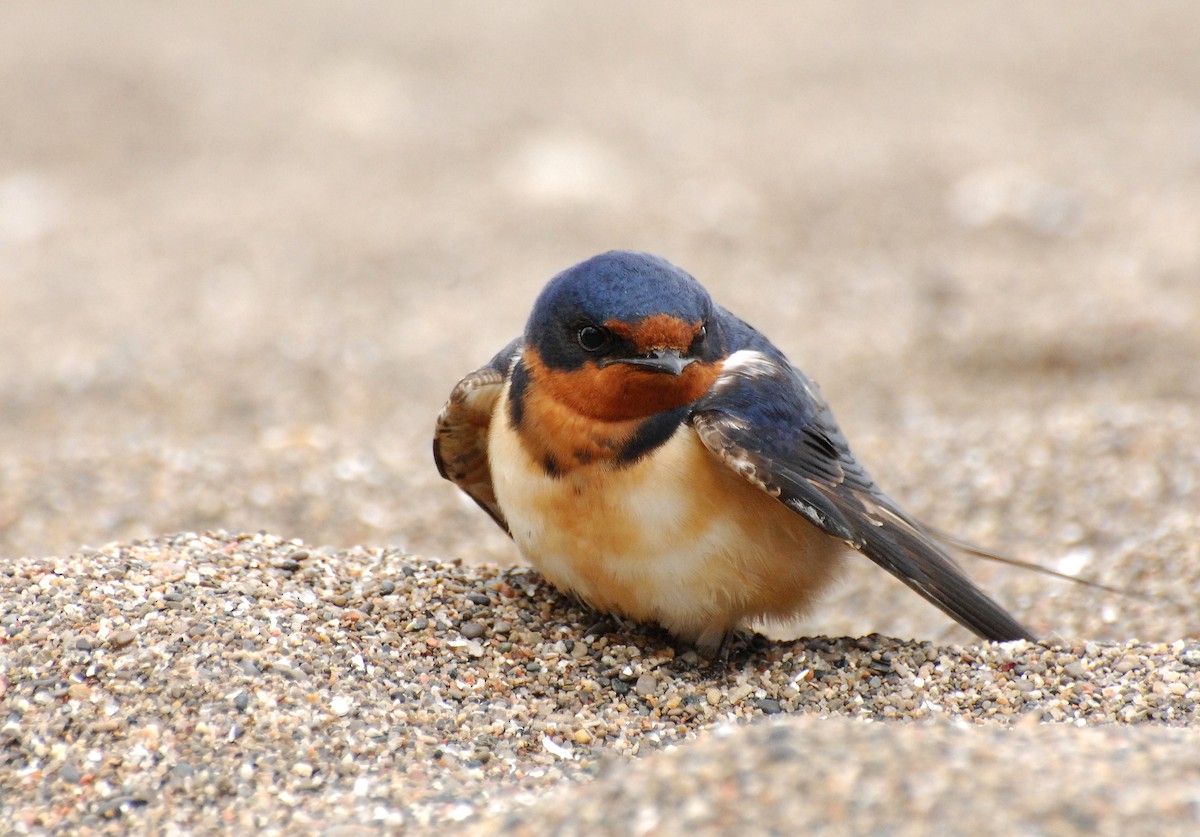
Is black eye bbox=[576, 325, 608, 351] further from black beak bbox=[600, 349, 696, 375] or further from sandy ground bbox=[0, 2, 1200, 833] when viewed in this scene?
sandy ground bbox=[0, 2, 1200, 833]

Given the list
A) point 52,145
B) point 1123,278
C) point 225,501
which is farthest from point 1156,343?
point 52,145

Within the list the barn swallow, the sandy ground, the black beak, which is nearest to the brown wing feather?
the barn swallow

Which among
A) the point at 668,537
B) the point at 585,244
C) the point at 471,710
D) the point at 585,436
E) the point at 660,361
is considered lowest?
the point at 471,710

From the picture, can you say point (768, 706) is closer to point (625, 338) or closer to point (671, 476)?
point (671, 476)

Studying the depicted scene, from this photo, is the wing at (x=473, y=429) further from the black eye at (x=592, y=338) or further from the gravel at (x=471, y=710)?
the black eye at (x=592, y=338)

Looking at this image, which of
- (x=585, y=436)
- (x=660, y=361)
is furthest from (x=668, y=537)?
(x=660, y=361)

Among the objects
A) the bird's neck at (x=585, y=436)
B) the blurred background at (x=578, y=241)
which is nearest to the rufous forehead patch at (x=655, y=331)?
the bird's neck at (x=585, y=436)

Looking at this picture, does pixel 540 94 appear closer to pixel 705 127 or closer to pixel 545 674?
pixel 705 127
